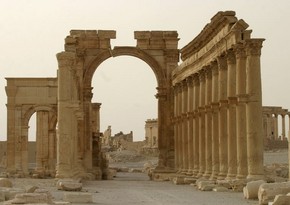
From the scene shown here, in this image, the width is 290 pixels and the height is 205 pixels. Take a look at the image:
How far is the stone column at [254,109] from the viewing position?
2539cm

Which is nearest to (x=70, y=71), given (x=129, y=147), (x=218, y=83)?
(x=218, y=83)

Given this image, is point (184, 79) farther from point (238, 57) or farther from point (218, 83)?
point (238, 57)

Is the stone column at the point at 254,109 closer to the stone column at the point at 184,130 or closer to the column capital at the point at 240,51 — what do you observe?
the column capital at the point at 240,51

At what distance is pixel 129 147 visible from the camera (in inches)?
3260

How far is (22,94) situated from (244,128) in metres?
19.3

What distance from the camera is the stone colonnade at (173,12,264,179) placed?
25547mm

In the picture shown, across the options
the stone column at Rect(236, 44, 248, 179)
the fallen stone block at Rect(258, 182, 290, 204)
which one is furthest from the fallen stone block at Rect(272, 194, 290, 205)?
the stone column at Rect(236, 44, 248, 179)

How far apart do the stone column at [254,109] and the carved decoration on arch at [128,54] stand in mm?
17605

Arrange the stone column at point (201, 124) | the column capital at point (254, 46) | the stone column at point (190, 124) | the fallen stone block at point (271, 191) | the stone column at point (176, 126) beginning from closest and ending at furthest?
1. the fallen stone block at point (271, 191)
2. the column capital at point (254, 46)
3. the stone column at point (201, 124)
4. the stone column at point (190, 124)
5. the stone column at point (176, 126)

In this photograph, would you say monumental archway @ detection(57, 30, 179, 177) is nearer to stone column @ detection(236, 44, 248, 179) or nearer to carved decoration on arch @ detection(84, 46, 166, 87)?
carved decoration on arch @ detection(84, 46, 166, 87)

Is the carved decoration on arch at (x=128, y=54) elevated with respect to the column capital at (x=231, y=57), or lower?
elevated

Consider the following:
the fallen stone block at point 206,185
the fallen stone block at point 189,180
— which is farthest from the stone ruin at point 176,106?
the fallen stone block at point 206,185

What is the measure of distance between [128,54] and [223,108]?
14755 millimetres

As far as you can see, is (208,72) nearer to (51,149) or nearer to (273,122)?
(51,149)
